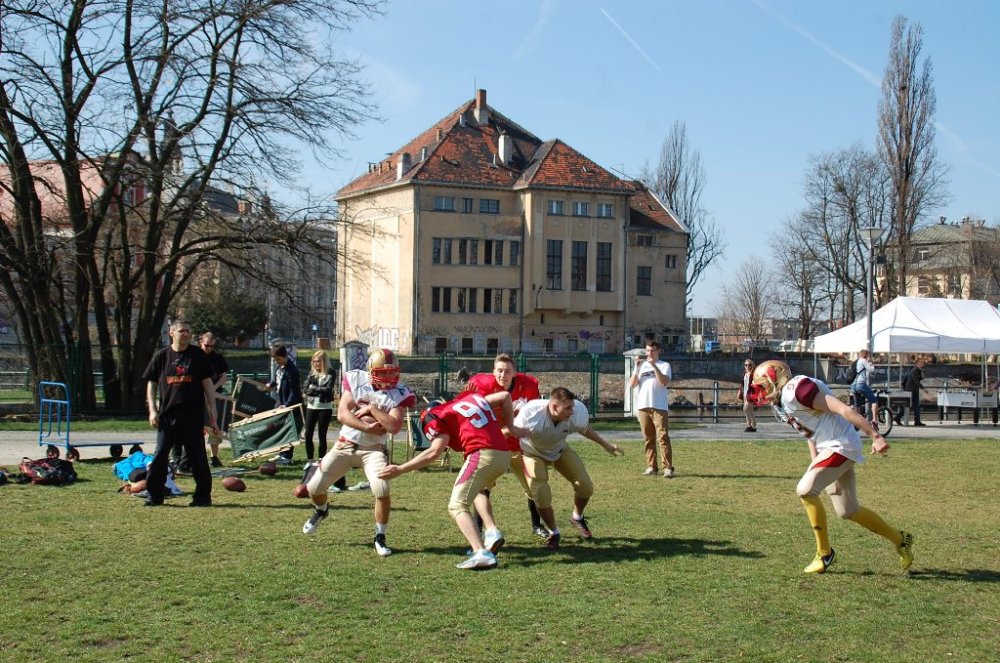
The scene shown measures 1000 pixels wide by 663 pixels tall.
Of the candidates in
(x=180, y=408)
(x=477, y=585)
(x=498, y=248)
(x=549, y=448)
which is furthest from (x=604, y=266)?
(x=477, y=585)

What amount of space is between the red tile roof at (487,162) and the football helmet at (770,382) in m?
60.7

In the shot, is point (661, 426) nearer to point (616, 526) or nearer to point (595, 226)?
point (616, 526)

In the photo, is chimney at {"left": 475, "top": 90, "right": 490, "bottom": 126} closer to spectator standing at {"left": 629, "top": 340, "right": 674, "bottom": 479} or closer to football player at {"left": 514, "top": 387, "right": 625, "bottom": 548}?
spectator standing at {"left": 629, "top": 340, "right": 674, "bottom": 479}

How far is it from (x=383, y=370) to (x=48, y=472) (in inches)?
261

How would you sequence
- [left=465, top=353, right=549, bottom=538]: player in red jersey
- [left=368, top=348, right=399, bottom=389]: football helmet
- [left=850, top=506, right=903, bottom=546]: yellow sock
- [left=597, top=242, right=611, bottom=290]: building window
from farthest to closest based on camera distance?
[left=597, top=242, right=611, bottom=290]: building window → [left=465, top=353, right=549, bottom=538]: player in red jersey → [left=368, top=348, right=399, bottom=389]: football helmet → [left=850, top=506, right=903, bottom=546]: yellow sock

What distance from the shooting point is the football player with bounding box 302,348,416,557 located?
8.98 meters

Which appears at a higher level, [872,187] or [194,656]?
[872,187]

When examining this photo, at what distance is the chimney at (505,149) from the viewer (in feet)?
239

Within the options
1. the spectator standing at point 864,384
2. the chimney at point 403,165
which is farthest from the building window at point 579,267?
the spectator standing at point 864,384

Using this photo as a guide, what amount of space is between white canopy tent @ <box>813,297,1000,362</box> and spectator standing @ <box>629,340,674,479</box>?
16.8m

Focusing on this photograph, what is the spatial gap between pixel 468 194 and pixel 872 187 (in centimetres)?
2501

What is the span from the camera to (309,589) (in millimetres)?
7750

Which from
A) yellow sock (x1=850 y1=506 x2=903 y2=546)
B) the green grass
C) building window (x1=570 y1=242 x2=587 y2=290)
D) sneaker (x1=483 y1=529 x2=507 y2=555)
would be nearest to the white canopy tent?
the green grass

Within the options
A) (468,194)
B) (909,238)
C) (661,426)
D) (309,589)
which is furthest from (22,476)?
(468,194)
